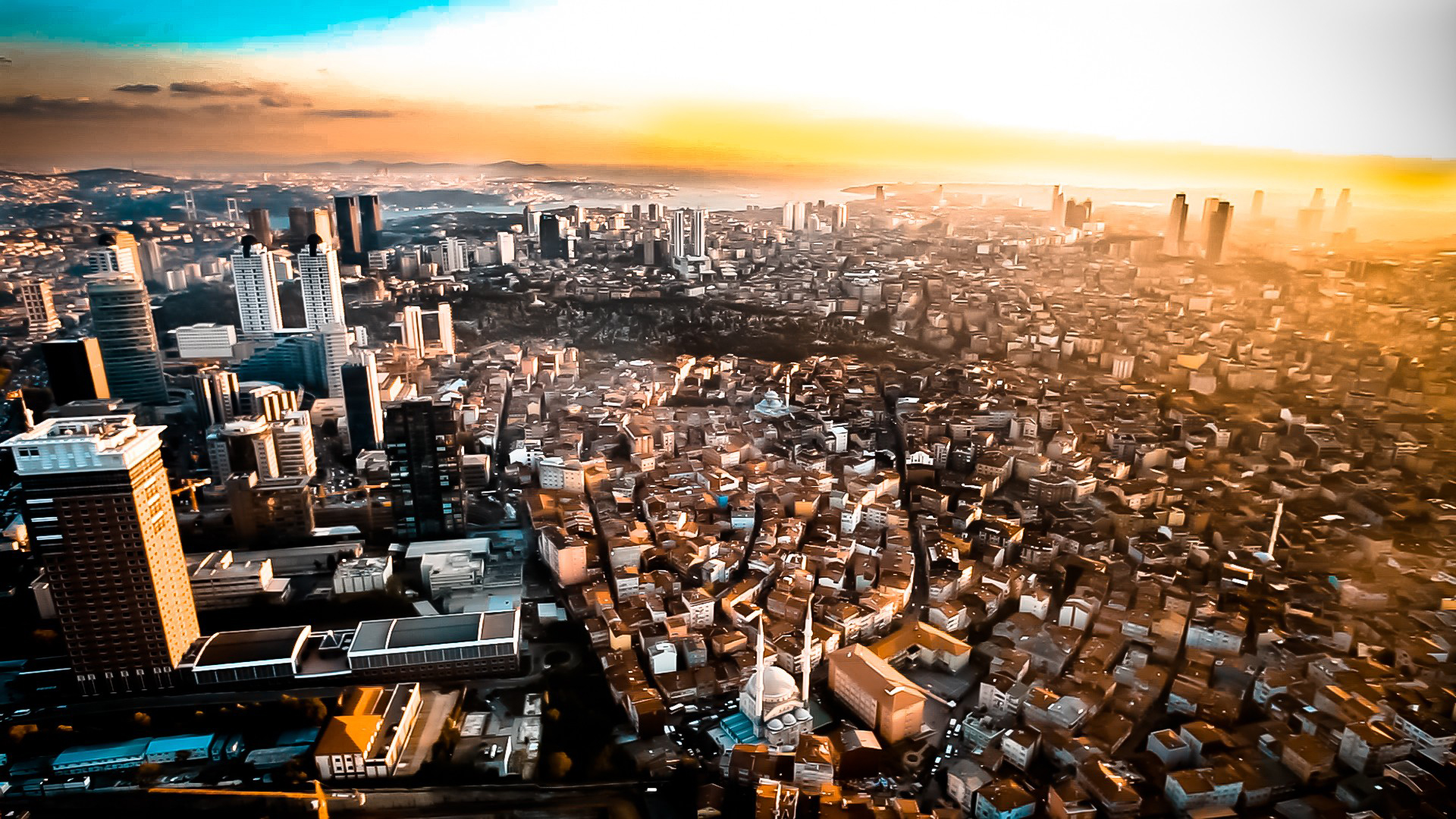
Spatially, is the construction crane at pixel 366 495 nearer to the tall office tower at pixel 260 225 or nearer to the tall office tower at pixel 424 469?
the tall office tower at pixel 424 469

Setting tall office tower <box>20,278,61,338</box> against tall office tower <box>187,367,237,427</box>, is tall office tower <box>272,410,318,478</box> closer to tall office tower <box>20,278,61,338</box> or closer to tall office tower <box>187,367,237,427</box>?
tall office tower <box>187,367,237,427</box>

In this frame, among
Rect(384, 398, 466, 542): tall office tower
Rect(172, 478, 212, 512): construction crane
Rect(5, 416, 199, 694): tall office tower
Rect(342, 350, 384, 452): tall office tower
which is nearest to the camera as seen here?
Rect(5, 416, 199, 694): tall office tower

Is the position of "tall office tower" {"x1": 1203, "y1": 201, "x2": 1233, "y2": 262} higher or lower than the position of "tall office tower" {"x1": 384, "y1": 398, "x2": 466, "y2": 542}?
higher

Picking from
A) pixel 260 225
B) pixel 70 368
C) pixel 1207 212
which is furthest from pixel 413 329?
pixel 1207 212

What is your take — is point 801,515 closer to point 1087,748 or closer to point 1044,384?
point 1087,748

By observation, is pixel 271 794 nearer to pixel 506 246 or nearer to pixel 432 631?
pixel 432 631

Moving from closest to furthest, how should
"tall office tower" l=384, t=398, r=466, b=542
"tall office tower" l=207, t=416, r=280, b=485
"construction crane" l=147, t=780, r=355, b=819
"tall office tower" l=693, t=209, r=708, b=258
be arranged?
"construction crane" l=147, t=780, r=355, b=819
"tall office tower" l=384, t=398, r=466, b=542
"tall office tower" l=207, t=416, r=280, b=485
"tall office tower" l=693, t=209, r=708, b=258

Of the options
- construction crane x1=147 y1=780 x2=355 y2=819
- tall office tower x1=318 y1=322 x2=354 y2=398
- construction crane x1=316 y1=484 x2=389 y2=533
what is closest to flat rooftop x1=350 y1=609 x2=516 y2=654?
construction crane x1=147 y1=780 x2=355 y2=819

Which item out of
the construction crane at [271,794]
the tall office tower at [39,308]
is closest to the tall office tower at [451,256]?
the tall office tower at [39,308]
